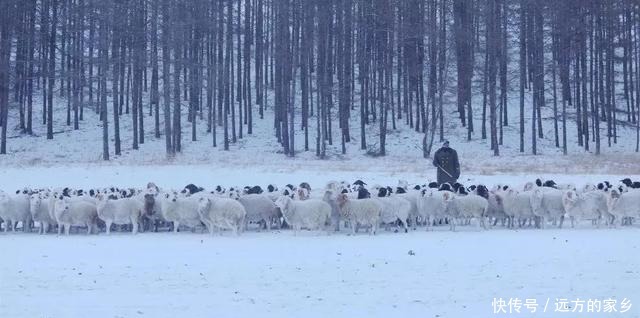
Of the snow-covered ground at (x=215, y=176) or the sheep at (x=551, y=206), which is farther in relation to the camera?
the snow-covered ground at (x=215, y=176)

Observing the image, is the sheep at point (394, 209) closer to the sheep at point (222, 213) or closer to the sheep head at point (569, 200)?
the sheep at point (222, 213)

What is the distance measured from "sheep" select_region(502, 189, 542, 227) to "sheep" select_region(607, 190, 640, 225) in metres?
1.61

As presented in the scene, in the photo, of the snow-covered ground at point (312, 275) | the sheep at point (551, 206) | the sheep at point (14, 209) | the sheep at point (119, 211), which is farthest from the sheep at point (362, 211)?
the sheep at point (14, 209)

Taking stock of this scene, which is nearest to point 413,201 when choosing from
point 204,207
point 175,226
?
point 204,207

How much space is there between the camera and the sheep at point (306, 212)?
60.7 feet

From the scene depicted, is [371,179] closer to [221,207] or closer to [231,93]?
[221,207]

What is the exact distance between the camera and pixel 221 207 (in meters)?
18.6

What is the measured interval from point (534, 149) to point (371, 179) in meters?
16.3

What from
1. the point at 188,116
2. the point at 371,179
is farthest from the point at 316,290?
the point at 188,116

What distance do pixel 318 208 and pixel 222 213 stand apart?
6.73ft

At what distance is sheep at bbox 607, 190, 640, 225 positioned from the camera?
778 inches

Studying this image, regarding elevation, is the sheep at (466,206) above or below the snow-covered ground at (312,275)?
above

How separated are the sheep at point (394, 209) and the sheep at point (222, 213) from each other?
3.06 m

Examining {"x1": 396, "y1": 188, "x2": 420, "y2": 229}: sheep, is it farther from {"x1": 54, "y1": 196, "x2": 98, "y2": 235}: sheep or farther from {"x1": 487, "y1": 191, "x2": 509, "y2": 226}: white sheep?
{"x1": 54, "y1": 196, "x2": 98, "y2": 235}: sheep
